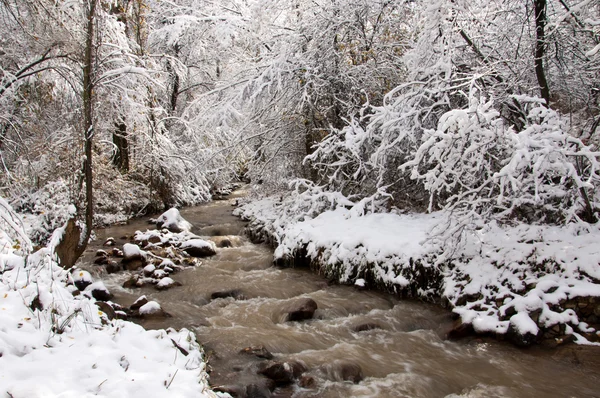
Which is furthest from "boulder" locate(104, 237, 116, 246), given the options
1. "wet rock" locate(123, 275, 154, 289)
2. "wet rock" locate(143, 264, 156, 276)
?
"wet rock" locate(123, 275, 154, 289)

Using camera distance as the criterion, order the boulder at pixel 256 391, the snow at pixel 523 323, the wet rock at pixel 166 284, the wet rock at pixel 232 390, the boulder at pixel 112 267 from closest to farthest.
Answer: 1. the wet rock at pixel 232 390
2. the boulder at pixel 256 391
3. the snow at pixel 523 323
4. the wet rock at pixel 166 284
5. the boulder at pixel 112 267

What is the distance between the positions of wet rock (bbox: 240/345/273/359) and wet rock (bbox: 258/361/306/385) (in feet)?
0.84

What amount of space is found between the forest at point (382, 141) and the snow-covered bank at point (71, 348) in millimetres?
99

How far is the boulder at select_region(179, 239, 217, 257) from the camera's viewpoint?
9047mm

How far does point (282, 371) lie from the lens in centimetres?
421

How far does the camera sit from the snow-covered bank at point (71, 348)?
271cm

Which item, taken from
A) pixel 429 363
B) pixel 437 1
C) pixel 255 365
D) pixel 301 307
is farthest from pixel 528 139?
pixel 255 365

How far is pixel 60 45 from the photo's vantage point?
5.67 m

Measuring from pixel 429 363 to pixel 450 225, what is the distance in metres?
2.20

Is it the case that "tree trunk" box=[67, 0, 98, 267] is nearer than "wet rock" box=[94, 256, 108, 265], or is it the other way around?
"tree trunk" box=[67, 0, 98, 267]

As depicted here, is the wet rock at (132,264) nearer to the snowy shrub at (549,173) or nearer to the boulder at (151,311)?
the boulder at (151,311)

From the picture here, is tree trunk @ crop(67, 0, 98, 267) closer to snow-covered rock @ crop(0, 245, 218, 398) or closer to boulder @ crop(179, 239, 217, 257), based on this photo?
snow-covered rock @ crop(0, 245, 218, 398)

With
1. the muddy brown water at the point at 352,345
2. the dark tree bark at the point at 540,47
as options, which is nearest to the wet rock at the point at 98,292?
the muddy brown water at the point at 352,345

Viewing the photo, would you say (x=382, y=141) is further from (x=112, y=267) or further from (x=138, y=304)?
(x=112, y=267)
